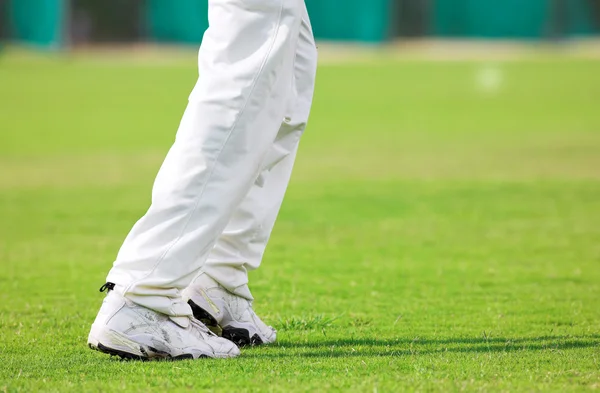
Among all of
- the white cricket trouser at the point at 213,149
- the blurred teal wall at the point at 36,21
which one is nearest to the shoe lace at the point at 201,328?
the white cricket trouser at the point at 213,149

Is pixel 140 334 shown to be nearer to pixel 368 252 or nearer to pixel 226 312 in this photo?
pixel 226 312

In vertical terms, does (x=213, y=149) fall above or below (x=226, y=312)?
above

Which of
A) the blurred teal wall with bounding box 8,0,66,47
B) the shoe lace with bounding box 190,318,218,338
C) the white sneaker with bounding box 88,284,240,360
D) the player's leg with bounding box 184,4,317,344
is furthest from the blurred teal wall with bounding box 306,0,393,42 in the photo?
the white sneaker with bounding box 88,284,240,360

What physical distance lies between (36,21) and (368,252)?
1052 inches

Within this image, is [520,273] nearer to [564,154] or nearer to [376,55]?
[564,154]

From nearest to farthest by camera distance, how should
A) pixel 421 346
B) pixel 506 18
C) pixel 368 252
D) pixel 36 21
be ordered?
pixel 421 346, pixel 368 252, pixel 36 21, pixel 506 18

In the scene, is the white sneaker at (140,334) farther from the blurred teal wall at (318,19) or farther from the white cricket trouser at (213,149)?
the blurred teal wall at (318,19)

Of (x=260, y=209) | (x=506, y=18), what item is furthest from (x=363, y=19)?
(x=260, y=209)

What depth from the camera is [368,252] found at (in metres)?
5.37

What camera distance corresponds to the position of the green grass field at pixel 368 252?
2838 millimetres

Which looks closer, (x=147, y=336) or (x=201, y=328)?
(x=147, y=336)

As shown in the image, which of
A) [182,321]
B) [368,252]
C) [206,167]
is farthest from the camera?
[368,252]

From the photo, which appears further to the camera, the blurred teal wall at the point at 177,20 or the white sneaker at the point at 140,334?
the blurred teal wall at the point at 177,20

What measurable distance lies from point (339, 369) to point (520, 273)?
2.10 m
